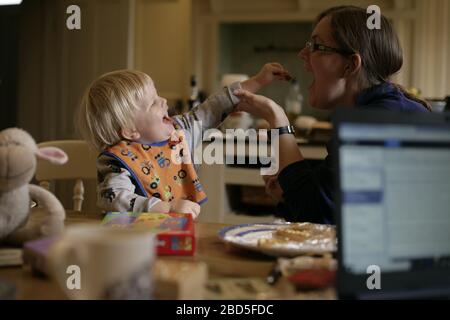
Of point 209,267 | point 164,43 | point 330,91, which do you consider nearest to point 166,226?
point 209,267

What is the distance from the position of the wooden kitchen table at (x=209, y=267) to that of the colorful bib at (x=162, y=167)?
26 centimetres

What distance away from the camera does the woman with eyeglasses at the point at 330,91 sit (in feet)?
4.11

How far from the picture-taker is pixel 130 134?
55.0 inches

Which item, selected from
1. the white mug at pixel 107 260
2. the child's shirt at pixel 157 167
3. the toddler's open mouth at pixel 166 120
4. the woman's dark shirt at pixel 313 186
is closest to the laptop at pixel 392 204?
the white mug at pixel 107 260

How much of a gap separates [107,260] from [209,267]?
11.8 inches

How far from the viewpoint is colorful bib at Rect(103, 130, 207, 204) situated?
1348 millimetres

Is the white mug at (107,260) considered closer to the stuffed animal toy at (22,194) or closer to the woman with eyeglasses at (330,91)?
the stuffed animal toy at (22,194)

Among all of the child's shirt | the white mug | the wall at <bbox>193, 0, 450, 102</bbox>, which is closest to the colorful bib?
the child's shirt

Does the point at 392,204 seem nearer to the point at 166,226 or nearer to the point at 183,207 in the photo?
the point at 166,226

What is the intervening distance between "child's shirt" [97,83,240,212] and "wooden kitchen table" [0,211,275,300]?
15 centimetres

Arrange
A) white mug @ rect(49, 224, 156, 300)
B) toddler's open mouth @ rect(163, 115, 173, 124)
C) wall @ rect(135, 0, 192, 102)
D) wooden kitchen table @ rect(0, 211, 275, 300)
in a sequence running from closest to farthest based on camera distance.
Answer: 1. white mug @ rect(49, 224, 156, 300)
2. wooden kitchen table @ rect(0, 211, 275, 300)
3. toddler's open mouth @ rect(163, 115, 173, 124)
4. wall @ rect(135, 0, 192, 102)

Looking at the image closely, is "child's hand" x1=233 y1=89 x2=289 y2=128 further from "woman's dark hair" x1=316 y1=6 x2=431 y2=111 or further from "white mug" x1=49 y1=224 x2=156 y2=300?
"white mug" x1=49 y1=224 x2=156 y2=300
